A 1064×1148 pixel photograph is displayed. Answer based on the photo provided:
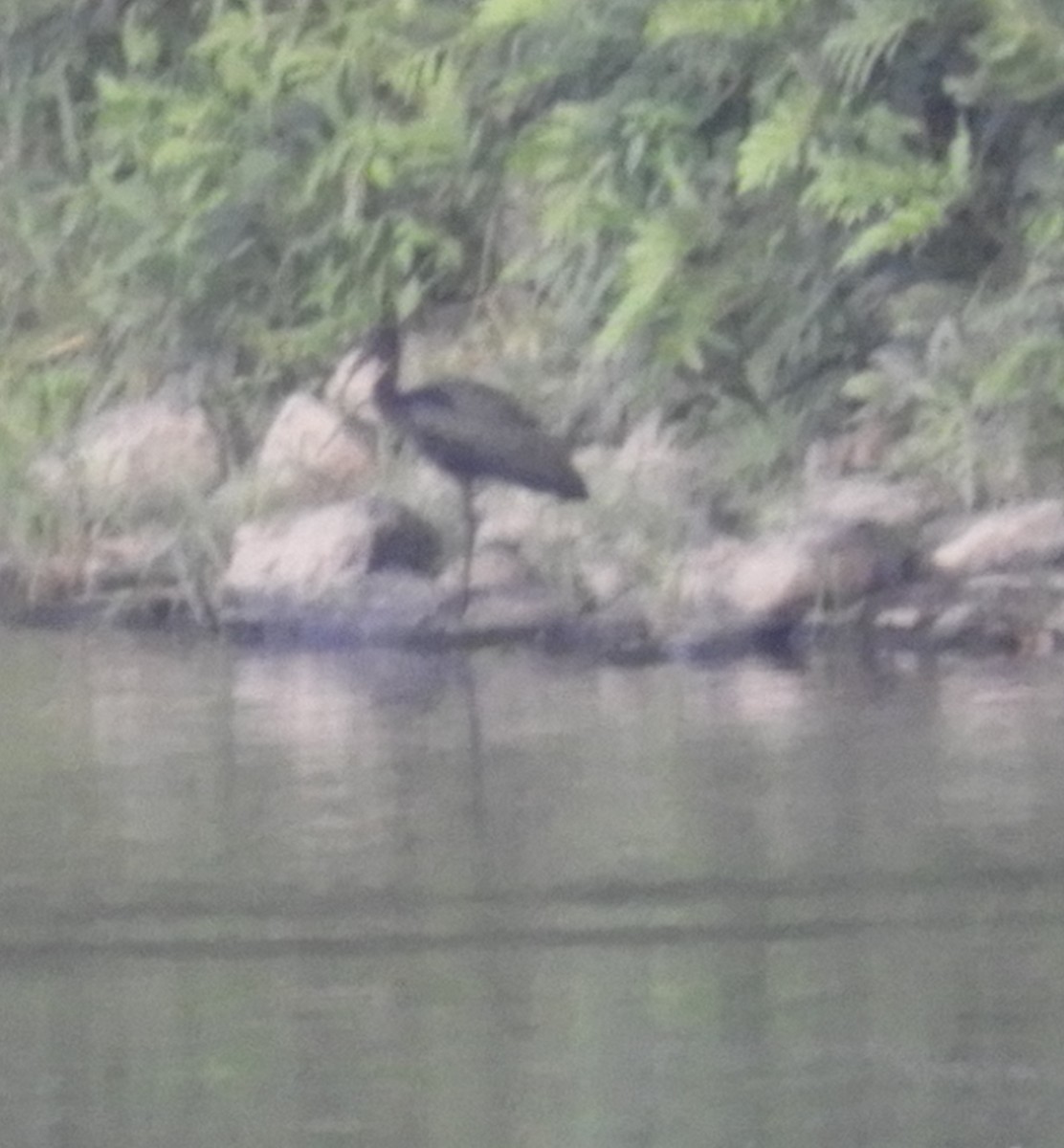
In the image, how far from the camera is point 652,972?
20.7ft

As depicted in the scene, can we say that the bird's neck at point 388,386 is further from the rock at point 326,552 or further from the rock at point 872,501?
the rock at point 872,501

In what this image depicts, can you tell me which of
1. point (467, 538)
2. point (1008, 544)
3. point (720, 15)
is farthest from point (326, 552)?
point (1008, 544)

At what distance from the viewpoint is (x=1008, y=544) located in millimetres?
10789

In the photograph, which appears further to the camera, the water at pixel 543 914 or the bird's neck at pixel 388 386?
the bird's neck at pixel 388 386

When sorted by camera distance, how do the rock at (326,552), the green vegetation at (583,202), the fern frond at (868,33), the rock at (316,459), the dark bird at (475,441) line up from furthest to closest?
the rock at (316,459)
the rock at (326,552)
the dark bird at (475,441)
the green vegetation at (583,202)
the fern frond at (868,33)

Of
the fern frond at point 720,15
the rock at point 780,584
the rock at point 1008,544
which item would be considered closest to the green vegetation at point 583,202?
the fern frond at point 720,15

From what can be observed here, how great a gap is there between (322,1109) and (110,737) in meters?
3.99

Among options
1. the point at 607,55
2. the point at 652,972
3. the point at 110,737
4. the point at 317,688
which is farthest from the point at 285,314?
the point at 652,972

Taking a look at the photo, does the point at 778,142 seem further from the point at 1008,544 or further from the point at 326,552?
the point at 326,552

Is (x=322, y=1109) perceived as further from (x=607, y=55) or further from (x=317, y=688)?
(x=607, y=55)

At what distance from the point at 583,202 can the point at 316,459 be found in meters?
1.35

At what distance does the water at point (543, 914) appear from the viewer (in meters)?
5.49

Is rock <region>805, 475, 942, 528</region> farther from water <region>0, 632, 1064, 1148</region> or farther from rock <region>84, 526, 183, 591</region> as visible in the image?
rock <region>84, 526, 183, 591</region>

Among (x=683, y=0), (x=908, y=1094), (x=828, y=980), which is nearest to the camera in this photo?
(x=908, y=1094)
